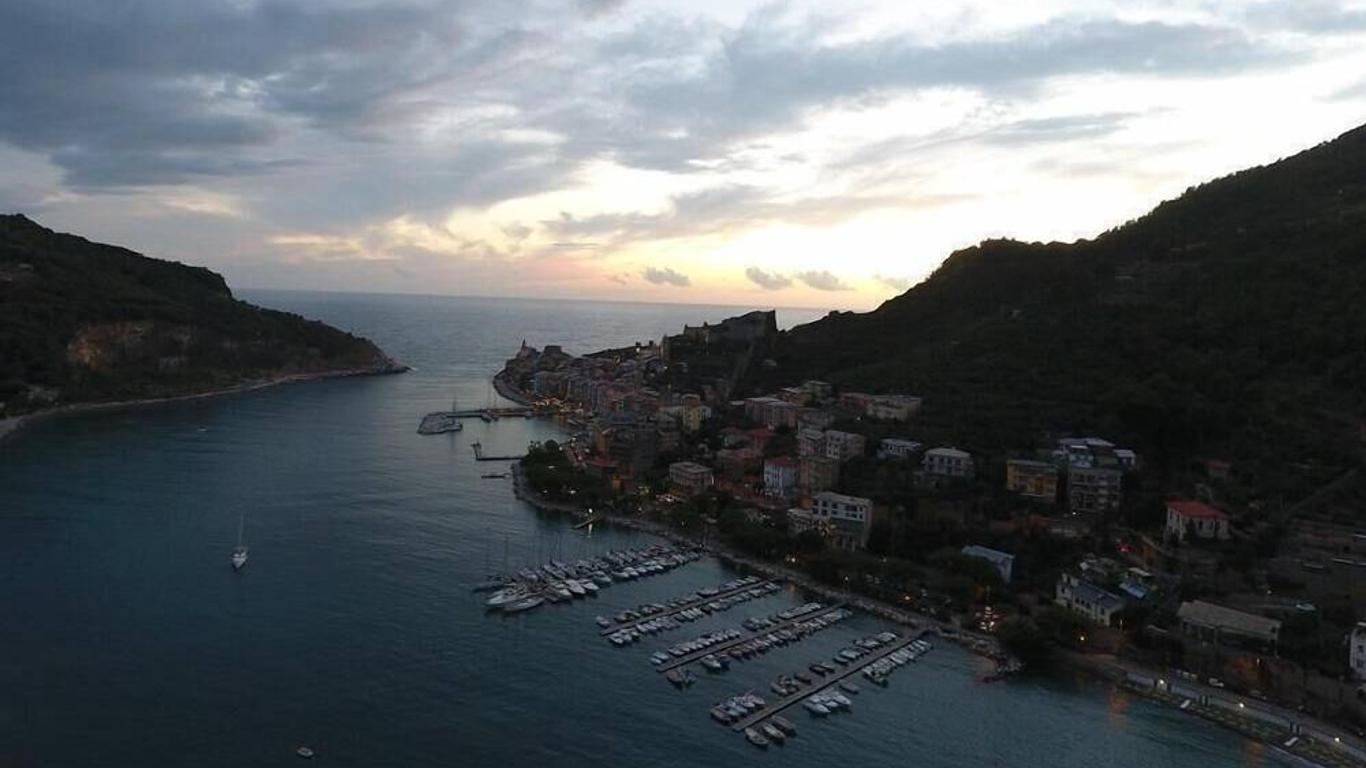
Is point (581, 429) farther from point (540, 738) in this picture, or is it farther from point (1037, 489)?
point (540, 738)

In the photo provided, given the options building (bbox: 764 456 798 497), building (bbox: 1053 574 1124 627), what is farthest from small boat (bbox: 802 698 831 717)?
building (bbox: 764 456 798 497)

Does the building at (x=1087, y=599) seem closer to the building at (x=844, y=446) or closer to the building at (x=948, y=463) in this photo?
the building at (x=948, y=463)

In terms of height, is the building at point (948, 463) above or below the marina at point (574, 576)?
above

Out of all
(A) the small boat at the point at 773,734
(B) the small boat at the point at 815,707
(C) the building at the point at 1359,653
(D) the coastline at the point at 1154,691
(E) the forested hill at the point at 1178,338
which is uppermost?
(E) the forested hill at the point at 1178,338

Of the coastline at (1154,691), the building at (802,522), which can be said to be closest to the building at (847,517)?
the building at (802,522)

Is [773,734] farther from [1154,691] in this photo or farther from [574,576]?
[574,576]

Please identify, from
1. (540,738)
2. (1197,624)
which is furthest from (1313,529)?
(540,738)
